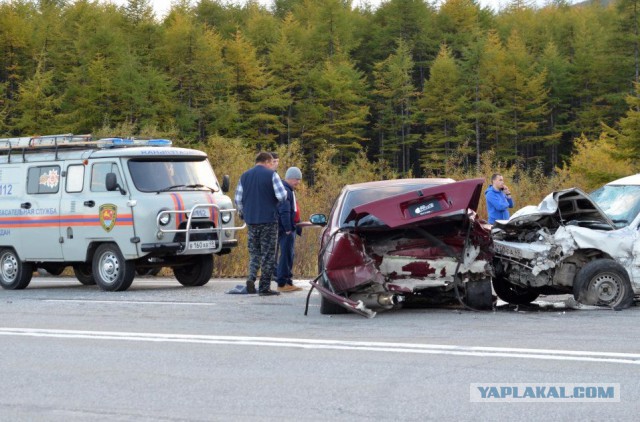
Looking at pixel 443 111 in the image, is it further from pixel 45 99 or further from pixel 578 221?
pixel 578 221

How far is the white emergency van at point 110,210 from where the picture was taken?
15.2 metres

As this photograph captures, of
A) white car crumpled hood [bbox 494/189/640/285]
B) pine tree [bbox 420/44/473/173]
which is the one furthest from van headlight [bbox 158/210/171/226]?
pine tree [bbox 420/44/473/173]

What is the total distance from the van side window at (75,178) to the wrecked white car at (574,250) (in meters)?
7.31

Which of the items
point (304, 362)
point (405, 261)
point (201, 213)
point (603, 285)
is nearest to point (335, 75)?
point (201, 213)

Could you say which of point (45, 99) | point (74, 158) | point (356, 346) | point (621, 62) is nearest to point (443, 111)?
point (621, 62)

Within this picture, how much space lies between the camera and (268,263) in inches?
537

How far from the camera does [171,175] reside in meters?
15.7

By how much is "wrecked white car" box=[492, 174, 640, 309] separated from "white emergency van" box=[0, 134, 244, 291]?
17.8 ft

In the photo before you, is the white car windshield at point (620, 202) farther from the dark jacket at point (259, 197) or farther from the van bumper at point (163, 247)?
the van bumper at point (163, 247)

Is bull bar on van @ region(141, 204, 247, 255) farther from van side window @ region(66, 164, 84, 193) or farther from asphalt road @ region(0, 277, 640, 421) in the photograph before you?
asphalt road @ region(0, 277, 640, 421)

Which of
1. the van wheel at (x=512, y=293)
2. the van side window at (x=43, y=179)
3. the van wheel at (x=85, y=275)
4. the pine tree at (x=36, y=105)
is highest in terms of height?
the pine tree at (x=36, y=105)

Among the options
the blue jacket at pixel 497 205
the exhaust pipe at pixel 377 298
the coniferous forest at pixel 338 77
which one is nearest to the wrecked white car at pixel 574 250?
the exhaust pipe at pixel 377 298

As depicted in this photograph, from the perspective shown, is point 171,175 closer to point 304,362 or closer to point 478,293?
point 478,293

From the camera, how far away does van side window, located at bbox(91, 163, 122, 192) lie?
15.5 m
